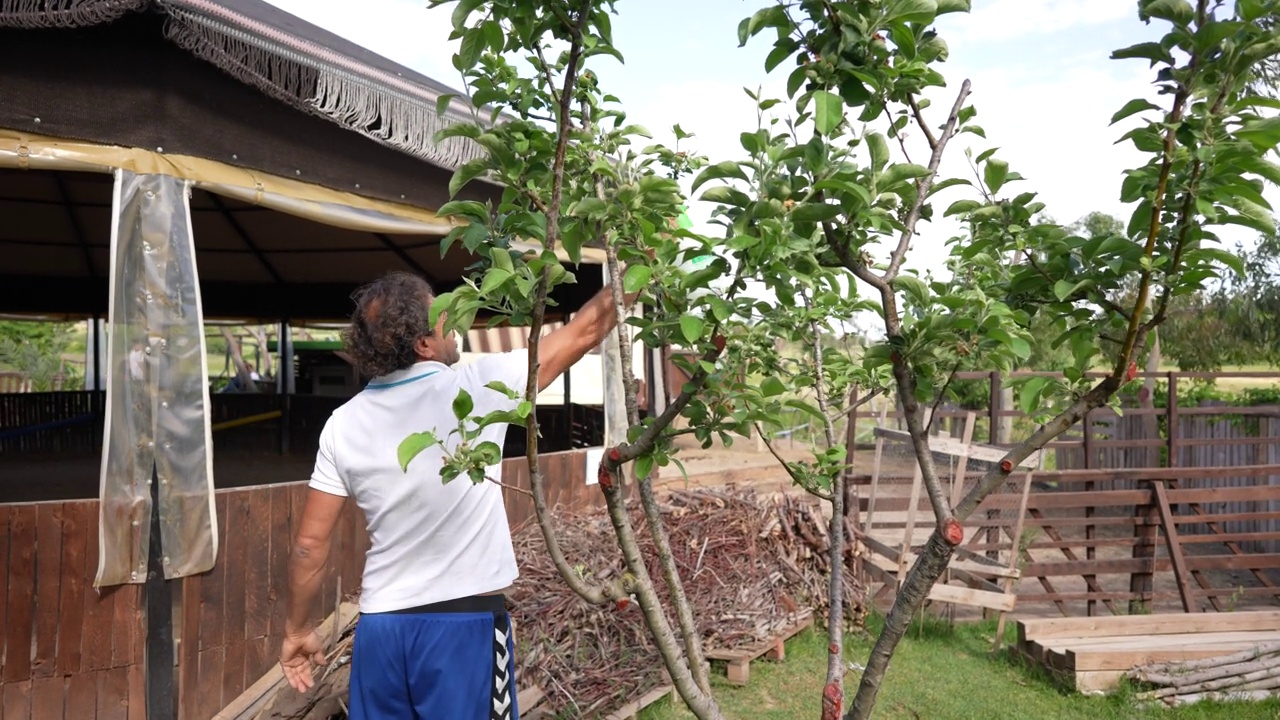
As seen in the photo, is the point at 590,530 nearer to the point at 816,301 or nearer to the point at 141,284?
the point at 141,284

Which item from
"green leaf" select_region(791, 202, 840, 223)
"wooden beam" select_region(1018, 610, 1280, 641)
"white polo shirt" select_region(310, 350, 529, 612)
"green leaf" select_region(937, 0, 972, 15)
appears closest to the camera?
"green leaf" select_region(791, 202, 840, 223)

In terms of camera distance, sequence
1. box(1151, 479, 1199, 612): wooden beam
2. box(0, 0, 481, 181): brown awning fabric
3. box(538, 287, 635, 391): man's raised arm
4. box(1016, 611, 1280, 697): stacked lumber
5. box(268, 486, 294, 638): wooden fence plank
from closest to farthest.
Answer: box(538, 287, 635, 391): man's raised arm → box(0, 0, 481, 181): brown awning fabric → box(268, 486, 294, 638): wooden fence plank → box(1016, 611, 1280, 697): stacked lumber → box(1151, 479, 1199, 612): wooden beam

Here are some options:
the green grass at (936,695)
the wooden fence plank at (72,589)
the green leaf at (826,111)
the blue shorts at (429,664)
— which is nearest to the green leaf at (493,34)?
the green leaf at (826,111)

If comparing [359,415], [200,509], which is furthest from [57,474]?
[359,415]

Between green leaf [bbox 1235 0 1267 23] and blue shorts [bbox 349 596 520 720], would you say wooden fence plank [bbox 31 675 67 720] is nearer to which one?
blue shorts [bbox 349 596 520 720]

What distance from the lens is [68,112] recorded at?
13.5ft

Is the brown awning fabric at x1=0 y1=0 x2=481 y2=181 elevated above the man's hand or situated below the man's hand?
above

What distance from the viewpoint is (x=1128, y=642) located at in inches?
253

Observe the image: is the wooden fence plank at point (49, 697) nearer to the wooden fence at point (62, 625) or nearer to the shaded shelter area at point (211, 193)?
the wooden fence at point (62, 625)

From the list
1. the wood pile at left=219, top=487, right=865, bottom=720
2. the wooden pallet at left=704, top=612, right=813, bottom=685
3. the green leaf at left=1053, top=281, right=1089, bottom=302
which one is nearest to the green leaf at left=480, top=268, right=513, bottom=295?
the green leaf at left=1053, top=281, right=1089, bottom=302

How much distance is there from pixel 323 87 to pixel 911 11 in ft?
13.0

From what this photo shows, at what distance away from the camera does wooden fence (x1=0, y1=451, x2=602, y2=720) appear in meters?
4.00

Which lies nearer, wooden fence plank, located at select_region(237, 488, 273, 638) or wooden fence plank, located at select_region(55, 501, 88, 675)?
wooden fence plank, located at select_region(55, 501, 88, 675)

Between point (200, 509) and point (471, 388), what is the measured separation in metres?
2.30
